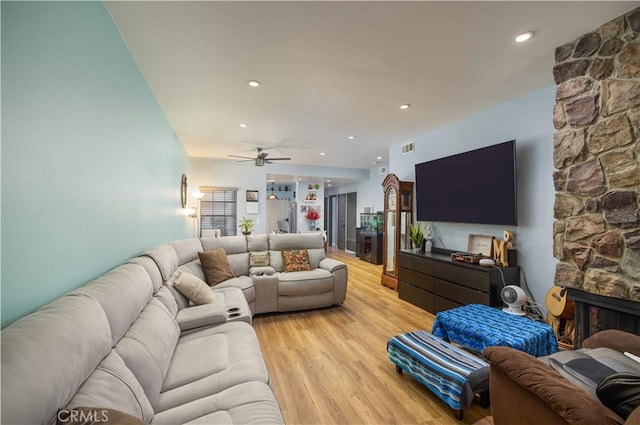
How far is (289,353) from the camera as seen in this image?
268 centimetres

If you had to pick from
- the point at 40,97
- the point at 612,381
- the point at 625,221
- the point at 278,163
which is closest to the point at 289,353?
the point at 612,381

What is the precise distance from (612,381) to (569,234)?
4.86 ft

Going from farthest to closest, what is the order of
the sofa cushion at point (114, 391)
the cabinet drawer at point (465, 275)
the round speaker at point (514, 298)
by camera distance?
the cabinet drawer at point (465, 275)
the round speaker at point (514, 298)
the sofa cushion at point (114, 391)

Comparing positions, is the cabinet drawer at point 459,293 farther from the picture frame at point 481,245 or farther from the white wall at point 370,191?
the white wall at point 370,191

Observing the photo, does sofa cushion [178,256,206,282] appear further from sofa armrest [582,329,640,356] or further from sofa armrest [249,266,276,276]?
sofa armrest [582,329,640,356]

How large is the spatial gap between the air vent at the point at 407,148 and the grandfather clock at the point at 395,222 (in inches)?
21.9

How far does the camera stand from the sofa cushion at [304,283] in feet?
12.1

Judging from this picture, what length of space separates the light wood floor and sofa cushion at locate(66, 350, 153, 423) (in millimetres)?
1060

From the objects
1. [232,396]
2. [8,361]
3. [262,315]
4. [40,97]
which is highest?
[40,97]

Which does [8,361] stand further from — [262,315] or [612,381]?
[262,315]

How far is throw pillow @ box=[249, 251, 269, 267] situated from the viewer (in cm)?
409

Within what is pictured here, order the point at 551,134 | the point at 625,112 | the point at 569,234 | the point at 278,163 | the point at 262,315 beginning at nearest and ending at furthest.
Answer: the point at 625,112 < the point at 569,234 < the point at 551,134 < the point at 262,315 < the point at 278,163

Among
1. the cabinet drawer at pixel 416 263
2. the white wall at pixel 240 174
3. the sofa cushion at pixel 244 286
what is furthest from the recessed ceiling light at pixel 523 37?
the white wall at pixel 240 174

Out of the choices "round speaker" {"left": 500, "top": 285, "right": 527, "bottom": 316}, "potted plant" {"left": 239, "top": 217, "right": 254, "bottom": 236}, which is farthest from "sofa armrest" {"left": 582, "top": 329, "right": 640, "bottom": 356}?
"potted plant" {"left": 239, "top": 217, "right": 254, "bottom": 236}
